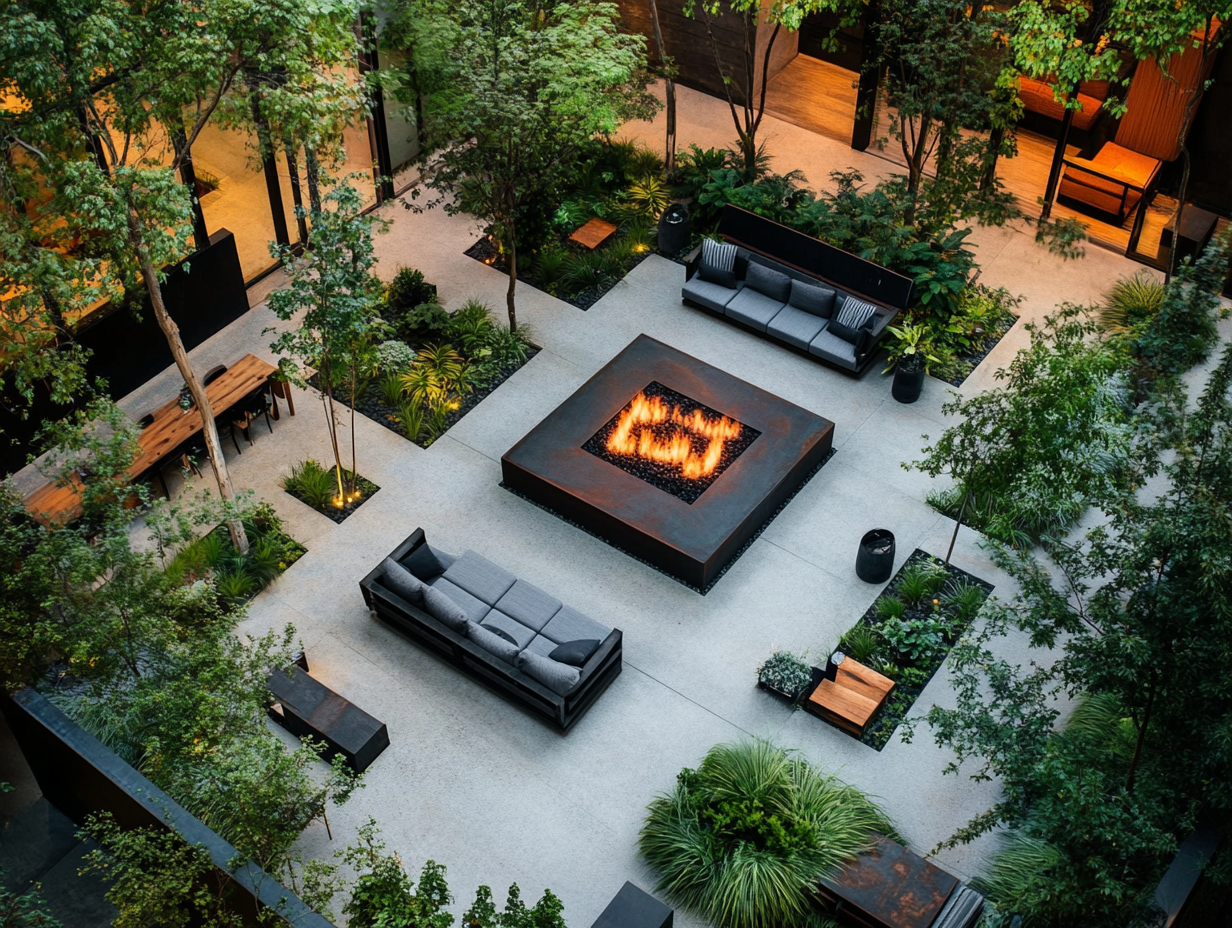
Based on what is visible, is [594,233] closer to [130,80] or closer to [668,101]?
[668,101]

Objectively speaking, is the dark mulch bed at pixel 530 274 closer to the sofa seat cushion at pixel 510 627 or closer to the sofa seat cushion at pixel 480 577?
the sofa seat cushion at pixel 480 577

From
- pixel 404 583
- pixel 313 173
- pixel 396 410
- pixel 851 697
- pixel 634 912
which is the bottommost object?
pixel 851 697

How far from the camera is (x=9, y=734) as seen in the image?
11.6 meters

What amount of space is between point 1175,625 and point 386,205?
42.5ft

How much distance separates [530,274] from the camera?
17453 millimetres

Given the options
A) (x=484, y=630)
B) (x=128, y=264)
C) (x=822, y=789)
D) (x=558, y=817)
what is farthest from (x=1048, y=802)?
(x=128, y=264)

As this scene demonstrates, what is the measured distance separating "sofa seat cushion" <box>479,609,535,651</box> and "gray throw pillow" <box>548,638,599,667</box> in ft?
1.55

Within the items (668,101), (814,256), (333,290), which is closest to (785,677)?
(333,290)

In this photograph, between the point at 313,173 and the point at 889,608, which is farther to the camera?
the point at 313,173

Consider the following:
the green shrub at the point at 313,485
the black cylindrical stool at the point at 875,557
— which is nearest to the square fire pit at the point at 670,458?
the black cylindrical stool at the point at 875,557

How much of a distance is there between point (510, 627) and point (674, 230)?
7.13m

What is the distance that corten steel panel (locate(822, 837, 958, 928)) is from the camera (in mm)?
10539

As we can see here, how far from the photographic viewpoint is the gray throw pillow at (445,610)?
490 inches

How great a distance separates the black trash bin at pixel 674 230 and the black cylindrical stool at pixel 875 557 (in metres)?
5.82
